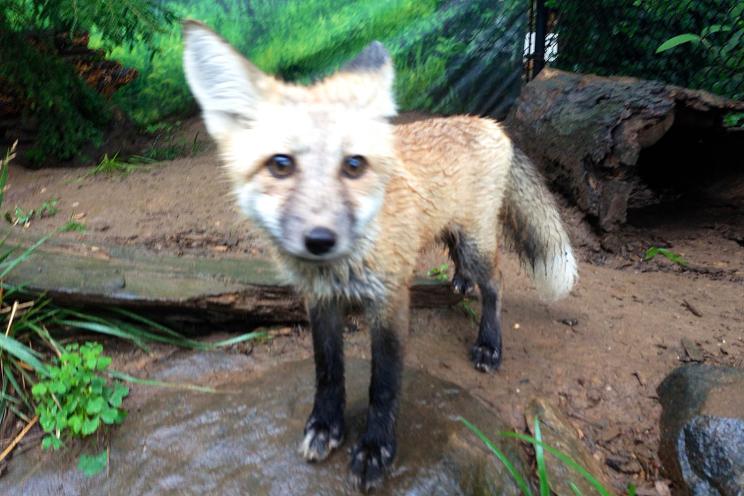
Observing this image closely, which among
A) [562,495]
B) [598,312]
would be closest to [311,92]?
[562,495]

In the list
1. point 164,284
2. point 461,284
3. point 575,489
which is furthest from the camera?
point 461,284

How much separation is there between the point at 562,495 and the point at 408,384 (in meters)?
0.87

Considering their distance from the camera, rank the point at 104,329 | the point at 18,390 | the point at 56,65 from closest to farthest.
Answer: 1. the point at 18,390
2. the point at 104,329
3. the point at 56,65

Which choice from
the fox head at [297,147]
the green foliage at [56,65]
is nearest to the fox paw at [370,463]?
the fox head at [297,147]

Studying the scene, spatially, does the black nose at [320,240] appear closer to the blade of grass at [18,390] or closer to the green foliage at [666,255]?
the blade of grass at [18,390]

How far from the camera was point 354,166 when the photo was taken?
6.14 feet

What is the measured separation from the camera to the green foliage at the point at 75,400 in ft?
7.81

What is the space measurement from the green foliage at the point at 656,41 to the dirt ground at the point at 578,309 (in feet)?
3.91

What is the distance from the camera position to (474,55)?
6465mm

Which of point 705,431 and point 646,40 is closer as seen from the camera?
point 705,431

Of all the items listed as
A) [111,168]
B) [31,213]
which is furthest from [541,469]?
[111,168]

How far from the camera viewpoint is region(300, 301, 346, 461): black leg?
7.49ft

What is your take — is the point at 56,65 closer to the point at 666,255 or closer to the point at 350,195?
the point at 350,195

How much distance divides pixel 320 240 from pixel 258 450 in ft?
3.81
